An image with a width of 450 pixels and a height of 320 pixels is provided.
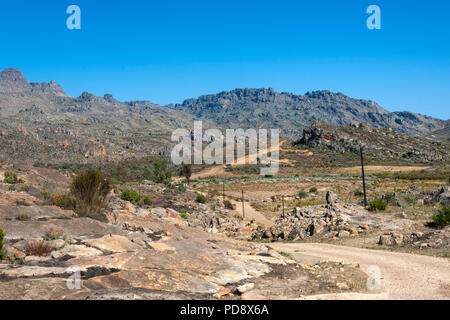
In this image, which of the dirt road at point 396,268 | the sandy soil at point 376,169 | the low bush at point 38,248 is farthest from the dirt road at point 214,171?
the low bush at point 38,248

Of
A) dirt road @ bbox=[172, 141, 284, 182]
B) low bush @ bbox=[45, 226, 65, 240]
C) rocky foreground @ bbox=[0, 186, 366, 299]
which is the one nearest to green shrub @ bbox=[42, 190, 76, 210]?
rocky foreground @ bbox=[0, 186, 366, 299]

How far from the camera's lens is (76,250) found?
37.8 feet

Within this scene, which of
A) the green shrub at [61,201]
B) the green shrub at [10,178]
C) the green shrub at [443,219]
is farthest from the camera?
the green shrub at [10,178]

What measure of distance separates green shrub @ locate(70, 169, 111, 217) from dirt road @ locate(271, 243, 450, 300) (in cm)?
953

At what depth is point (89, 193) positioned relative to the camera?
18688mm

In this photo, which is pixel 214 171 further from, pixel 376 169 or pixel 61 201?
pixel 61 201

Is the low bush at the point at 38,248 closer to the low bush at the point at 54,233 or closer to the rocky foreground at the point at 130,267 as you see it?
the rocky foreground at the point at 130,267

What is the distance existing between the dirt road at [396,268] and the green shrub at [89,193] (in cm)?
953

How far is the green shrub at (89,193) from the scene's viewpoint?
707 inches

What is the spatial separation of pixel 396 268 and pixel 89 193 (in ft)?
46.5

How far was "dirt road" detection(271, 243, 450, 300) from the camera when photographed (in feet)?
31.7

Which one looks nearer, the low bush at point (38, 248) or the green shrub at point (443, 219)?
the low bush at point (38, 248)

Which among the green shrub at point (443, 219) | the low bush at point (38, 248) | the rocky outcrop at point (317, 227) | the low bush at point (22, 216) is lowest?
the rocky outcrop at point (317, 227)

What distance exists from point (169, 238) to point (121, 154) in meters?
87.8
